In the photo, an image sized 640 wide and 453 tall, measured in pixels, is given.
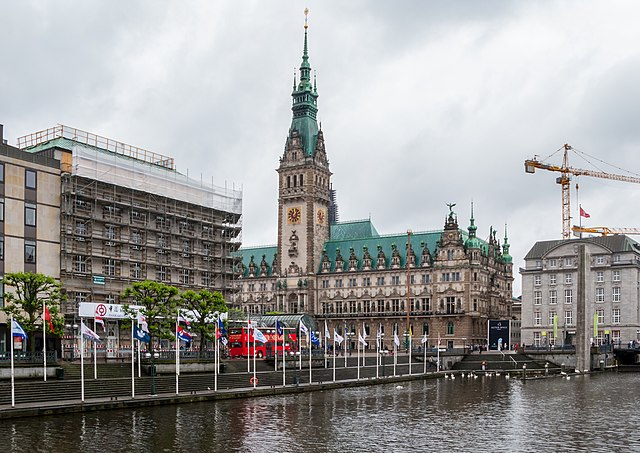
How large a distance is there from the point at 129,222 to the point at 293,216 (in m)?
85.4

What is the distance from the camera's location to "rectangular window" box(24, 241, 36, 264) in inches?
3964

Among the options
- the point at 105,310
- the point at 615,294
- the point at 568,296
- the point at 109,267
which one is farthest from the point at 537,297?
the point at 105,310

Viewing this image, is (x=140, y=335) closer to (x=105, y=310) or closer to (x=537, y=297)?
(x=105, y=310)

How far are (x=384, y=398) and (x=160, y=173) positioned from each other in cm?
5657

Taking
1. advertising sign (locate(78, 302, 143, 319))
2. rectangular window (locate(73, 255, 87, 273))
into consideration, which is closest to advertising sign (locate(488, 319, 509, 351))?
advertising sign (locate(78, 302, 143, 319))

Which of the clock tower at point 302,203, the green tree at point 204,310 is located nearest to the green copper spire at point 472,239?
the clock tower at point 302,203

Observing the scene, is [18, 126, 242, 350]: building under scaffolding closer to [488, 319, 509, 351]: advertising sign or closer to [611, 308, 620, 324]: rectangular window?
[488, 319, 509, 351]: advertising sign

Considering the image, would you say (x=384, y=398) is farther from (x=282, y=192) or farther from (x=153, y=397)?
(x=282, y=192)

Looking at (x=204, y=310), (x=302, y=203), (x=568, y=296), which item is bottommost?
(x=568, y=296)

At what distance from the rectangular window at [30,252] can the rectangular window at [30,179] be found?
6964mm

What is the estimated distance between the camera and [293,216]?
198125 millimetres

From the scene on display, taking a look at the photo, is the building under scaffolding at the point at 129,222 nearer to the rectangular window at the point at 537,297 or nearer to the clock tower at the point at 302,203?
the clock tower at the point at 302,203

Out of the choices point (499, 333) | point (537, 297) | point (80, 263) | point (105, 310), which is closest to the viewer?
point (105, 310)

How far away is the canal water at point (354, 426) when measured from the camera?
5206 centimetres
